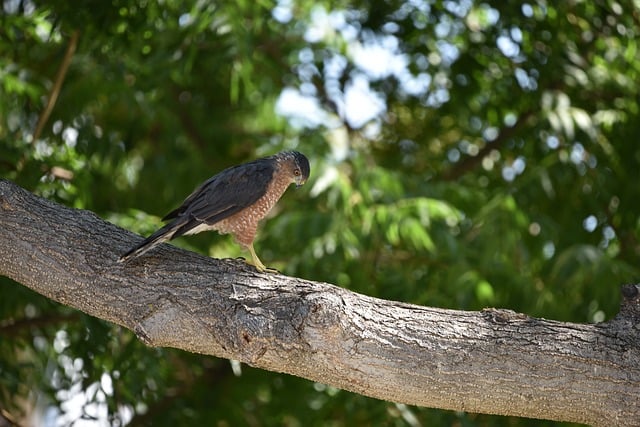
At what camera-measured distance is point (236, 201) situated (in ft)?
15.3

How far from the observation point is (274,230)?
672 centimetres

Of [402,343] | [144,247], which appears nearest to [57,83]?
[144,247]

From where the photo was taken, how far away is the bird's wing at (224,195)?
4.49 meters

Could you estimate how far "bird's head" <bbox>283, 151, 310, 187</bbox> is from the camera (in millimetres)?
5107

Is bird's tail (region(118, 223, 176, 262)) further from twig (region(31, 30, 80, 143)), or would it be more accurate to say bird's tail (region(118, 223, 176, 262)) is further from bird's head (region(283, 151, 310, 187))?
twig (region(31, 30, 80, 143))

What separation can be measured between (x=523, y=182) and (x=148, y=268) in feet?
12.4

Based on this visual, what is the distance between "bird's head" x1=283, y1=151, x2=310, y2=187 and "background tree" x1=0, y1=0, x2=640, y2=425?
1.13 meters

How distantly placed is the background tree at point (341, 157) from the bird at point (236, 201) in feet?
3.73

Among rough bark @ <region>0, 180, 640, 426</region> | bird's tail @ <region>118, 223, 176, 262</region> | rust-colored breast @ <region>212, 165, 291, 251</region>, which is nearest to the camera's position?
rough bark @ <region>0, 180, 640, 426</region>

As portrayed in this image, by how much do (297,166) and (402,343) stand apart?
1815 millimetres

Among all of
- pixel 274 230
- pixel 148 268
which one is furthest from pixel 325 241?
pixel 148 268

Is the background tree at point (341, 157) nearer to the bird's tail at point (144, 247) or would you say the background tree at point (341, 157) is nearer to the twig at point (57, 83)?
the twig at point (57, 83)

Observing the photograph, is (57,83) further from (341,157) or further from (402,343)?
(402,343)

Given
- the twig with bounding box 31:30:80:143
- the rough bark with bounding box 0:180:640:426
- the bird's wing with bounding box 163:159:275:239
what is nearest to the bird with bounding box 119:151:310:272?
the bird's wing with bounding box 163:159:275:239
